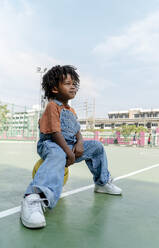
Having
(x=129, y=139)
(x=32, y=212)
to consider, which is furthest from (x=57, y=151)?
(x=129, y=139)

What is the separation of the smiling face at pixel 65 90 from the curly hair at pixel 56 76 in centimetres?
3

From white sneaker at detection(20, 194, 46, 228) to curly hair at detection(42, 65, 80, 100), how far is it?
0.95 m

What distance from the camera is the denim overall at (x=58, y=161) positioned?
152cm

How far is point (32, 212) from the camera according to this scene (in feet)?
4.58

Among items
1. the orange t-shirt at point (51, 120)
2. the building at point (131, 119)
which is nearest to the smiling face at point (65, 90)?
the orange t-shirt at point (51, 120)

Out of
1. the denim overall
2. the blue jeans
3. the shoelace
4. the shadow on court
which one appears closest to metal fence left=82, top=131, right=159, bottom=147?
the denim overall

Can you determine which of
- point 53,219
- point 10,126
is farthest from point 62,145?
point 10,126

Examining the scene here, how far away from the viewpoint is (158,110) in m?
69.2

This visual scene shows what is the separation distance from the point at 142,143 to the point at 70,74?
2029 centimetres

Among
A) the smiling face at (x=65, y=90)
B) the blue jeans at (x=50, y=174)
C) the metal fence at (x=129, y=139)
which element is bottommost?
the metal fence at (x=129, y=139)

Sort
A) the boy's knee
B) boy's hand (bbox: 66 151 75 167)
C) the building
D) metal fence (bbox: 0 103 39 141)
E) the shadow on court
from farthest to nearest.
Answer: the building, metal fence (bbox: 0 103 39 141), the boy's knee, boy's hand (bbox: 66 151 75 167), the shadow on court

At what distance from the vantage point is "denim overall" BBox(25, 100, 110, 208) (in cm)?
152

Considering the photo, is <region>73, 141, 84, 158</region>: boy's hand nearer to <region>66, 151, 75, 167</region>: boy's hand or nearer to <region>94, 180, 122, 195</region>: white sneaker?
<region>66, 151, 75, 167</region>: boy's hand

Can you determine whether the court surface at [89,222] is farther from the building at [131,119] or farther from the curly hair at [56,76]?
the building at [131,119]
